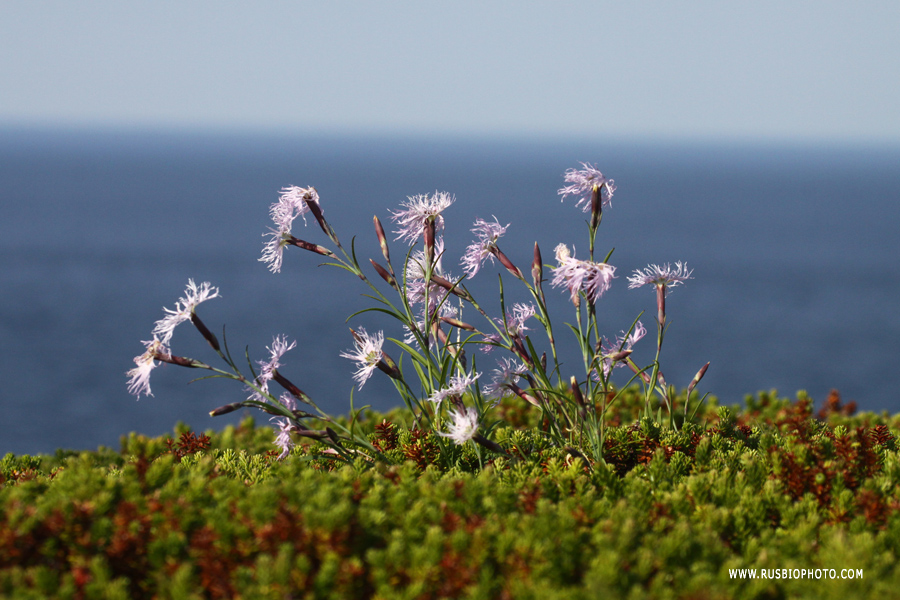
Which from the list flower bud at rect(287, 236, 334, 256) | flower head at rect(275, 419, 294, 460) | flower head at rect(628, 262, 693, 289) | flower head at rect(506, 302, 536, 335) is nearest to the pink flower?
flower head at rect(628, 262, 693, 289)

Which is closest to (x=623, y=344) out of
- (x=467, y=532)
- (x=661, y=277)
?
(x=661, y=277)

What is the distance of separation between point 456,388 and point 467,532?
948mm

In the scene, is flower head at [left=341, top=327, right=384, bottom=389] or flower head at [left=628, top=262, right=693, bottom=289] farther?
flower head at [left=628, top=262, right=693, bottom=289]

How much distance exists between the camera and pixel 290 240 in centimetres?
389

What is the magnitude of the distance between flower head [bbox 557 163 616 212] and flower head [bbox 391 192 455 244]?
2.21 ft

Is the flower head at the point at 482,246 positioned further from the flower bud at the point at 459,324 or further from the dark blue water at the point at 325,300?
the dark blue water at the point at 325,300

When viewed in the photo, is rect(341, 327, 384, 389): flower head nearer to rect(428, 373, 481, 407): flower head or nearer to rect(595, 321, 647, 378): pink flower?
rect(428, 373, 481, 407): flower head

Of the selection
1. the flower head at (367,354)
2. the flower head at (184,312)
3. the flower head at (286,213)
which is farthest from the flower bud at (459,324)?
the flower head at (184,312)

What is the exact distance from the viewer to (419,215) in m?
3.90

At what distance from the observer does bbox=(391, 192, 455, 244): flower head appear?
3820mm

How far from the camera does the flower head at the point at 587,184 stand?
3.80 metres

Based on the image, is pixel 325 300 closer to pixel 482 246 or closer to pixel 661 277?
pixel 482 246

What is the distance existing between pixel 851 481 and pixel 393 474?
2.15m

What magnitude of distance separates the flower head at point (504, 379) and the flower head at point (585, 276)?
24.2 inches
